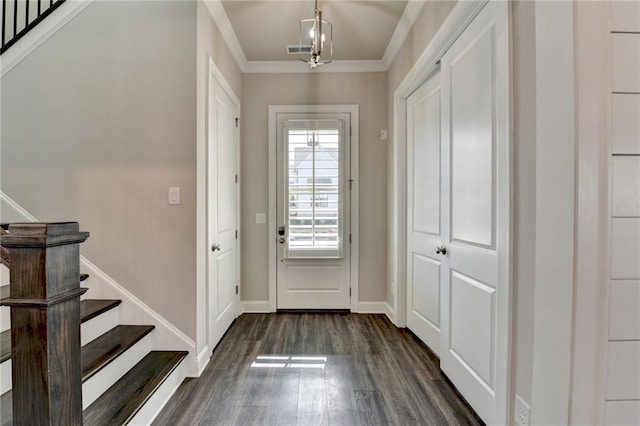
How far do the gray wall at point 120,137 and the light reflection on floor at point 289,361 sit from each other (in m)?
0.62

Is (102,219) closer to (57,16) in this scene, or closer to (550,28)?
(57,16)

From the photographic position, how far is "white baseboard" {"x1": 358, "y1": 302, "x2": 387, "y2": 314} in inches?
133

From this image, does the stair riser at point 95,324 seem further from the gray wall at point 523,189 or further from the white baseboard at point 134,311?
the gray wall at point 523,189

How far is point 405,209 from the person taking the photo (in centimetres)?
294

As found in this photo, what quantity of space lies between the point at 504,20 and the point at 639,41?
73 cm

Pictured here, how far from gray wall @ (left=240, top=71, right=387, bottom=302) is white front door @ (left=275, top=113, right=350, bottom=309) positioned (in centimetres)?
18

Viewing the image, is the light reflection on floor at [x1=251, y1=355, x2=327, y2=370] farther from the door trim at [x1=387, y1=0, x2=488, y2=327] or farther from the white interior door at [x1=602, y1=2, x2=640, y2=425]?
the white interior door at [x1=602, y1=2, x2=640, y2=425]

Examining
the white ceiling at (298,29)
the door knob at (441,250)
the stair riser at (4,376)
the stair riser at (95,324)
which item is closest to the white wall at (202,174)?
the white ceiling at (298,29)

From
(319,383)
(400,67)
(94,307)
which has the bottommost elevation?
(319,383)

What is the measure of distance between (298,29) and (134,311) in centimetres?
274

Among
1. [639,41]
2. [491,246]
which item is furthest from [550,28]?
[491,246]

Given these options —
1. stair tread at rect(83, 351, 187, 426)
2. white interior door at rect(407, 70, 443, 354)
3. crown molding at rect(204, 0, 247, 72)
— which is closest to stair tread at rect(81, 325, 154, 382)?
stair tread at rect(83, 351, 187, 426)

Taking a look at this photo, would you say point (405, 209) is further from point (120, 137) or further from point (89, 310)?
point (89, 310)

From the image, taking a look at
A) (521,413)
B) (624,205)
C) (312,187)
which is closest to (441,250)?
(521,413)
